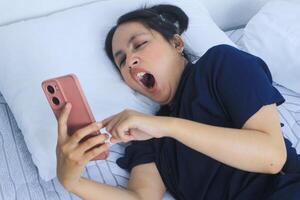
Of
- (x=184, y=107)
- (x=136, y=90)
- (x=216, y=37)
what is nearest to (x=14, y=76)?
(x=136, y=90)

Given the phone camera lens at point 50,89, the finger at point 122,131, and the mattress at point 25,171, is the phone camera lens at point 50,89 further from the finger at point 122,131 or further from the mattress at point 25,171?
the mattress at point 25,171

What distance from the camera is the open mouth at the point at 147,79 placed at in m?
1.13

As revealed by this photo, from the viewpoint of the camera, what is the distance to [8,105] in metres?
1.17

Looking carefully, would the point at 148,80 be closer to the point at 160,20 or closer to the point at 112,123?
the point at 160,20

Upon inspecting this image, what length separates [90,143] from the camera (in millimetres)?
765

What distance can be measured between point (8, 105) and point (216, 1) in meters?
0.92

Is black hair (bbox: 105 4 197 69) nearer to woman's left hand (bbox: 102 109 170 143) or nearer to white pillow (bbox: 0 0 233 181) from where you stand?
white pillow (bbox: 0 0 233 181)

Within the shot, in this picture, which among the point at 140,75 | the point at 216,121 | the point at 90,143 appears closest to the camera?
the point at 90,143

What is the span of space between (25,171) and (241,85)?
57cm

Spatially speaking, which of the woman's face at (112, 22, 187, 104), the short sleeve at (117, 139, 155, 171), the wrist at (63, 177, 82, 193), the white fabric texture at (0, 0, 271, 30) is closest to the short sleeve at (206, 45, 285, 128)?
the woman's face at (112, 22, 187, 104)

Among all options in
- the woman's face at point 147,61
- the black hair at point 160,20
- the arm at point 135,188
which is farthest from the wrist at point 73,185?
the black hair at point 160,20

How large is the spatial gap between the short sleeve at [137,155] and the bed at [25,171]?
0.08 feet

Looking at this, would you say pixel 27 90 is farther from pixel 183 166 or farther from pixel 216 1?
pixel 216 1

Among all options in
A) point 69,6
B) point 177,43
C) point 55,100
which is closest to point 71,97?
point 55,100
